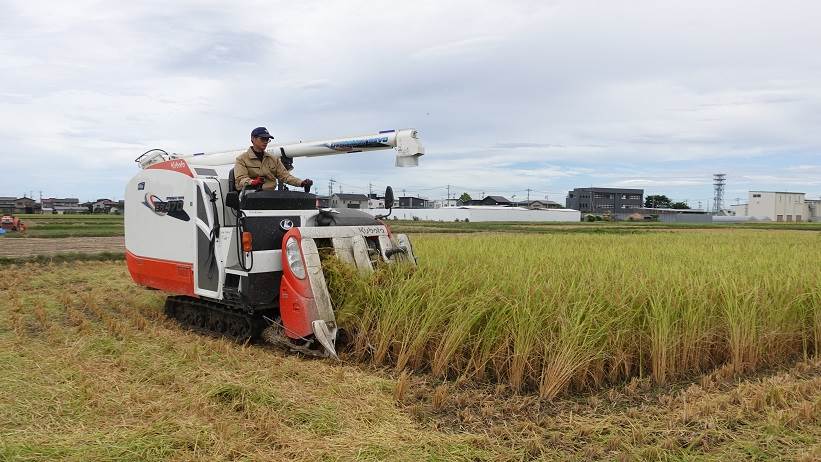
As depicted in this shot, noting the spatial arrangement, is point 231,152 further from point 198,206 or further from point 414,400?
point 414,400

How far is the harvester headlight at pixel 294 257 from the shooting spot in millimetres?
5941

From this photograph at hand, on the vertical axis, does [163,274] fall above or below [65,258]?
above

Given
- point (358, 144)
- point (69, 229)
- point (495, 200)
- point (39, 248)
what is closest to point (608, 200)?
point (495, 200)

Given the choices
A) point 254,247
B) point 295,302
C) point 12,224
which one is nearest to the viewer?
point 295,302

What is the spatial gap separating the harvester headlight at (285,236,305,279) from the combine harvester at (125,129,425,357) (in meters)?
0.01

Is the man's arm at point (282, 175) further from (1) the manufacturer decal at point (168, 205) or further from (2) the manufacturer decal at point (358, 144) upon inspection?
(1) the manufacturer decal at point (168, 205)

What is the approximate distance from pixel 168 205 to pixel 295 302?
2702mm

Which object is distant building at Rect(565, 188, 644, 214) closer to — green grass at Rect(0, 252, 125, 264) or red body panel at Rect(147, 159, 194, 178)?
green grass at Rect(0, 252, 125, 264)

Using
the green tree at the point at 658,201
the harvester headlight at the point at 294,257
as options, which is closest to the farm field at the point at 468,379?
the harvester headlight at the point at 294,257

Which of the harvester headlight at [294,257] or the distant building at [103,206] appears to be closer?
the harvester headlight at [294,257]

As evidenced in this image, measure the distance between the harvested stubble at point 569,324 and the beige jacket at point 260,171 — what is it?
158 centimetres

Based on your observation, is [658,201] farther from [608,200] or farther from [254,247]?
[254,247]

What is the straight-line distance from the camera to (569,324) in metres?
4.77

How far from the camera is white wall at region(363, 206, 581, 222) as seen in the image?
227 feet
